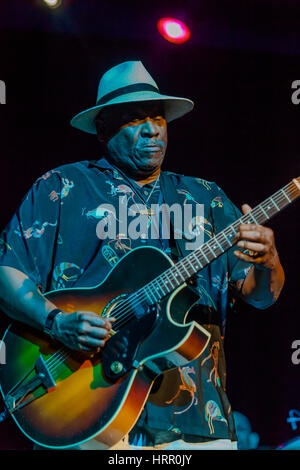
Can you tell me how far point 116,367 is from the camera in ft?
Answer: 6.40

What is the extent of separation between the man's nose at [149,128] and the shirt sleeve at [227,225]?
1.40ft

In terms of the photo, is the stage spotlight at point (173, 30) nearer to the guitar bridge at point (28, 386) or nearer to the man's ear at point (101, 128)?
the man's ear at point (101, 128)

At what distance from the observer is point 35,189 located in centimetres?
239

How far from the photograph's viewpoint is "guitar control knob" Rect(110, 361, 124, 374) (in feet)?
6.37

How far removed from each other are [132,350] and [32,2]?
2.19 meters

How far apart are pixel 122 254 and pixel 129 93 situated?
77 centimetres

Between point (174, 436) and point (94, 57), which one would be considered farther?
point (94, 57)

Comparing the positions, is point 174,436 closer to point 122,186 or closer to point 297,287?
point 122,186

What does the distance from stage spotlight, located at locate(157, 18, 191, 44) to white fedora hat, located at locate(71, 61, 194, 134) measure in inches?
28.4

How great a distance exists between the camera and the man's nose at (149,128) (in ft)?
7.90

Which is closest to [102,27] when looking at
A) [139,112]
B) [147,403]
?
[139,112]

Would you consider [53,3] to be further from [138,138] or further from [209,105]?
[138,138]

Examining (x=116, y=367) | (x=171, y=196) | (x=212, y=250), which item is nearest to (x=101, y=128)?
(x=171, y=196)

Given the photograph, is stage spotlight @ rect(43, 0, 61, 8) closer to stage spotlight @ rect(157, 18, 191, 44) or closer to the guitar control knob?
stage spotlight @ rect(157, 18, 191, 44)
